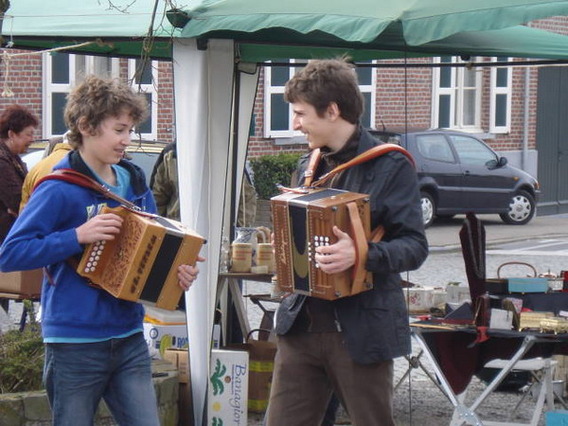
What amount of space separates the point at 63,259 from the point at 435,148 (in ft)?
51.3

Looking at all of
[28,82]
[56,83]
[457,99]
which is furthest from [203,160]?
[457,99]

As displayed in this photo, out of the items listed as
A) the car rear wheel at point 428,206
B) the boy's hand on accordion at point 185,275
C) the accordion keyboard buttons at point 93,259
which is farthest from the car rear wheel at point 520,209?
the accordion keyboard buttons at point 93,259

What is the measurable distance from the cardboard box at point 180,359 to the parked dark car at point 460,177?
11.8m

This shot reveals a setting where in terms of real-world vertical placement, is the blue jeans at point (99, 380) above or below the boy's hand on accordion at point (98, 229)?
below

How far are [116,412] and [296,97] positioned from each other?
130 centimetres

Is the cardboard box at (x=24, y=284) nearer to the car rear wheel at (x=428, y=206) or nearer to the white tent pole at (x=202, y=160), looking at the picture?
the white tent pole at (x=202, y=160)

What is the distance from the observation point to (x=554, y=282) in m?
8.10

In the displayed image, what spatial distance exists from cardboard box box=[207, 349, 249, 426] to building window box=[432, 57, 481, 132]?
17.9 metres

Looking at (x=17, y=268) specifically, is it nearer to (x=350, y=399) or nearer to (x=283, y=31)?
(x=350, y=399)

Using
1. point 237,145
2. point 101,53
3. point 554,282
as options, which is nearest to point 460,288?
point 554,282

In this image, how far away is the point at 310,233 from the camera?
4340mm

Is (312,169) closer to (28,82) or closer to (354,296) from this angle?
(354,296)

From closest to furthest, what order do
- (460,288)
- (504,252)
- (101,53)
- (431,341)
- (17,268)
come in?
(17,268) → (431,341) → (460,288) → (101,53) → (504,252)

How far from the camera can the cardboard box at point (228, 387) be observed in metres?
6.58
